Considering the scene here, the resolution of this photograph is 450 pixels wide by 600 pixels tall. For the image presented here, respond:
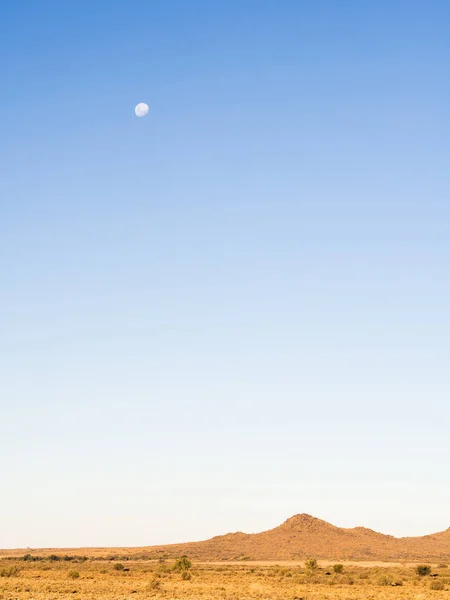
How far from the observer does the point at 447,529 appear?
584ft

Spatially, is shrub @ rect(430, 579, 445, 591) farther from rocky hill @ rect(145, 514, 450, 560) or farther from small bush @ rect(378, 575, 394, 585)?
rocky hill @ rect(145, 514, 450, 560)

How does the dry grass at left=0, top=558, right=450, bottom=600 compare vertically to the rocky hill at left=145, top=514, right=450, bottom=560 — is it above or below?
below

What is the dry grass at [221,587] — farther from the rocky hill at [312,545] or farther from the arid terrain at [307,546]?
the rocky hill at [312,545]

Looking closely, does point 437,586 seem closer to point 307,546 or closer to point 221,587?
point 221,587

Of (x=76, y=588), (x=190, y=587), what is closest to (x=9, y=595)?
(x=76, y=588)

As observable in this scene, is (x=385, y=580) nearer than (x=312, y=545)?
Yes

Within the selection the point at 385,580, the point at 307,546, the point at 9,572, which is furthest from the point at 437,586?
the point at 307,546

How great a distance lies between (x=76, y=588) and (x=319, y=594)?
700 inches

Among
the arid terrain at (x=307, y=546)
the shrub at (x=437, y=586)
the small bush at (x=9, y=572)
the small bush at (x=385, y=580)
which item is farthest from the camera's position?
the arid terrain at (x=307, y=546)

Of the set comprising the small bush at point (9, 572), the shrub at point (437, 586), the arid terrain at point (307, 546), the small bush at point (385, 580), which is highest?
the arid terrain at point (307, 546)

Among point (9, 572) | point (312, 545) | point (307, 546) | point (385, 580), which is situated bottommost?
point (385, 580)

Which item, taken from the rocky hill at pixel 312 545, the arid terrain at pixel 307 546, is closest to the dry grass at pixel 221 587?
the arid terrain at pixel 307 546

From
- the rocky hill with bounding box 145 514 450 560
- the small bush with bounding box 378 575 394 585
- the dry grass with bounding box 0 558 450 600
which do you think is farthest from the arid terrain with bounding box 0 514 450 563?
the small bush with bounding box 378 575 394 585

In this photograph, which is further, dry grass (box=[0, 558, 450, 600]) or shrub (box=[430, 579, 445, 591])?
shrub (box=[430, 579, 445, 591])
